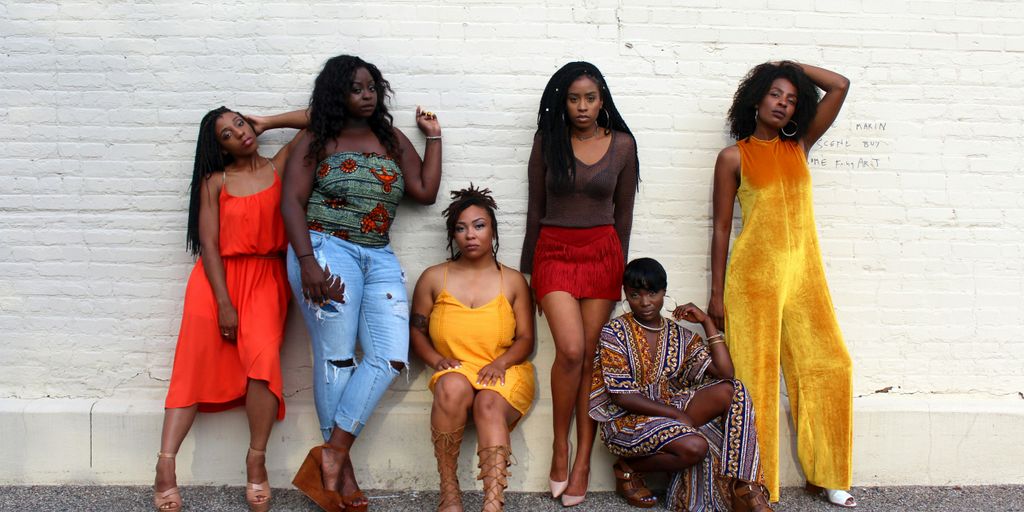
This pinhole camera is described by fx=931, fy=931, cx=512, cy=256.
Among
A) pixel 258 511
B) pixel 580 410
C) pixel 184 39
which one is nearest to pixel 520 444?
pixel 580 410

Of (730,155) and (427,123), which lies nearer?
(730,155)

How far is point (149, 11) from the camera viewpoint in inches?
184

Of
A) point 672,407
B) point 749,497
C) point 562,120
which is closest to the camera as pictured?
point 749,497

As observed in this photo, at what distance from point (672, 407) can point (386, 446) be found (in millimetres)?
Answer: 1446

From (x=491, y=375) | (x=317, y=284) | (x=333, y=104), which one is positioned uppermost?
(x=333, y=104)

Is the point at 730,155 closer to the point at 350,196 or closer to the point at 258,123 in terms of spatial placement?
the point at 350,196

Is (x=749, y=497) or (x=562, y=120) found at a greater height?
(x=562, y=120)

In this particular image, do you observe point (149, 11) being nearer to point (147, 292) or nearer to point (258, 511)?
point (147, 292)

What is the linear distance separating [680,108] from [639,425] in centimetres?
162

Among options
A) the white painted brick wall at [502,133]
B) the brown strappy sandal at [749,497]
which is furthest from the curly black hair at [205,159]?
the brown strappy sandal at [749,497]

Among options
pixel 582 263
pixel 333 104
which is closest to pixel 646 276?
pixel 582 263

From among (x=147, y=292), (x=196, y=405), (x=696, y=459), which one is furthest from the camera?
(x=147, y=292)

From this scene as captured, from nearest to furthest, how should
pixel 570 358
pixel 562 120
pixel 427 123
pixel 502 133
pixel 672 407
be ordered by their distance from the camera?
pixel 672 407 → pixel 570 358 → pixel 562 120 → pixel 427 123 → pixel 502 133

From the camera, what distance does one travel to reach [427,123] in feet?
15.1
